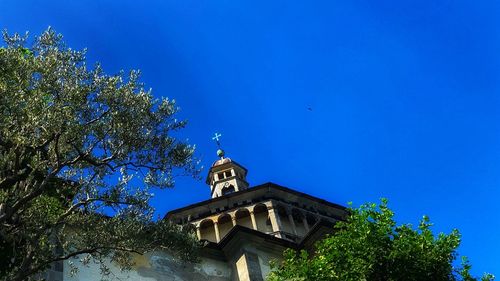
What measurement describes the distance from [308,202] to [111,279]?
81.8ft

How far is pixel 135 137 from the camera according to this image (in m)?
12.7

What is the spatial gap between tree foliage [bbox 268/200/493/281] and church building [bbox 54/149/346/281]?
15.0 ft

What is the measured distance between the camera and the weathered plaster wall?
16.4 meters

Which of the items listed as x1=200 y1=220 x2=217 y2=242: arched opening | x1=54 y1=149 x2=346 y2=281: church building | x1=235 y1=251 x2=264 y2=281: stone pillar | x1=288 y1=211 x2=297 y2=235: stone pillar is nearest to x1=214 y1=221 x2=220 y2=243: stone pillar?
x1=54 y1=149 x2=346 y2=281: church building

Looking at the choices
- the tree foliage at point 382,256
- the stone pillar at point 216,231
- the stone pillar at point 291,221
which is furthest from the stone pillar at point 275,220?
the tree foliage at point 382,256

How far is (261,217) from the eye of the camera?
125 ft

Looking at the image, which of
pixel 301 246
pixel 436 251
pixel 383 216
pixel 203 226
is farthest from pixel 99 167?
pixel 203 226

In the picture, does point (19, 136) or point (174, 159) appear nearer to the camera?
point (19, 136)

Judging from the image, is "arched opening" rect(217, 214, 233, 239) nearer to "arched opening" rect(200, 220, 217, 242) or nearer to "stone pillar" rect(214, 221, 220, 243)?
"stone pillar" rect(214, 221, 220, 243)

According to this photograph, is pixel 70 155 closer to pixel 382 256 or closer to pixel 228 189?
pixel 382 256

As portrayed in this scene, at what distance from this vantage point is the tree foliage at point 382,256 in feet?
42.8

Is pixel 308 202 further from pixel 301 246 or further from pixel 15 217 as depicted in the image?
pixel 15 217

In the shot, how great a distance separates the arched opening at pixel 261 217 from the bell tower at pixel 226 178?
4704 millimetres

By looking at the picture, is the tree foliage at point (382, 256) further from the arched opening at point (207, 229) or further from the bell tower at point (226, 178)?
the bell tower at point (226, 178)
